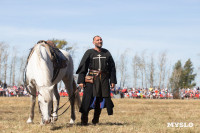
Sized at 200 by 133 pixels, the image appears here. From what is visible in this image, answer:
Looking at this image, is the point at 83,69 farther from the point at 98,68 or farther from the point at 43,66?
the point at 43,66

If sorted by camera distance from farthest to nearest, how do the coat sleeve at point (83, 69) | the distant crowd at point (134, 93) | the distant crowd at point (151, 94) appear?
the distant crowd at point (151, 94) → the distant crowd at point (134, 93) → the coat sleeve at point (83, 69)

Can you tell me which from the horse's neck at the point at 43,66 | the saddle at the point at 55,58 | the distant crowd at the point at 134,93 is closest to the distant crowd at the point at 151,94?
the distant crowd at the point at 134,93

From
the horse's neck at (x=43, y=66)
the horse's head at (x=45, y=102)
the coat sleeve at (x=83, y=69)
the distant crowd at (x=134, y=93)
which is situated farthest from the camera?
the distant crowd at (x=134, y=93)

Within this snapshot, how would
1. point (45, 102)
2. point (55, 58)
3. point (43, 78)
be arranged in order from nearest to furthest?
point (45, 102) < point (43, 78) < point (55, 58)

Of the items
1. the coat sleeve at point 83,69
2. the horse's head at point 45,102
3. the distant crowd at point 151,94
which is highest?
the coat sleeve at point 83,69

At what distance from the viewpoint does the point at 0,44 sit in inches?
2265

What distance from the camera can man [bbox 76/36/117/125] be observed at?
374 inches

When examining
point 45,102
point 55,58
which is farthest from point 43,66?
point 45,102

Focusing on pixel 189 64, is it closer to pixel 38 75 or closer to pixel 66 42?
pixel 66 42

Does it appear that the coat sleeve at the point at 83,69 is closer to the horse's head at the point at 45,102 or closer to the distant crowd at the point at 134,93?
the horse's head at the point at 45,102

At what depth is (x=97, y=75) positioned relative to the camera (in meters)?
9.52

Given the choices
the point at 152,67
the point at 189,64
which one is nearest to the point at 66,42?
the point at 152,67

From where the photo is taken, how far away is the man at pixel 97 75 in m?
9.51

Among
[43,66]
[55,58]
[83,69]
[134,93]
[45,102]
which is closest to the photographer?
[45,102]
